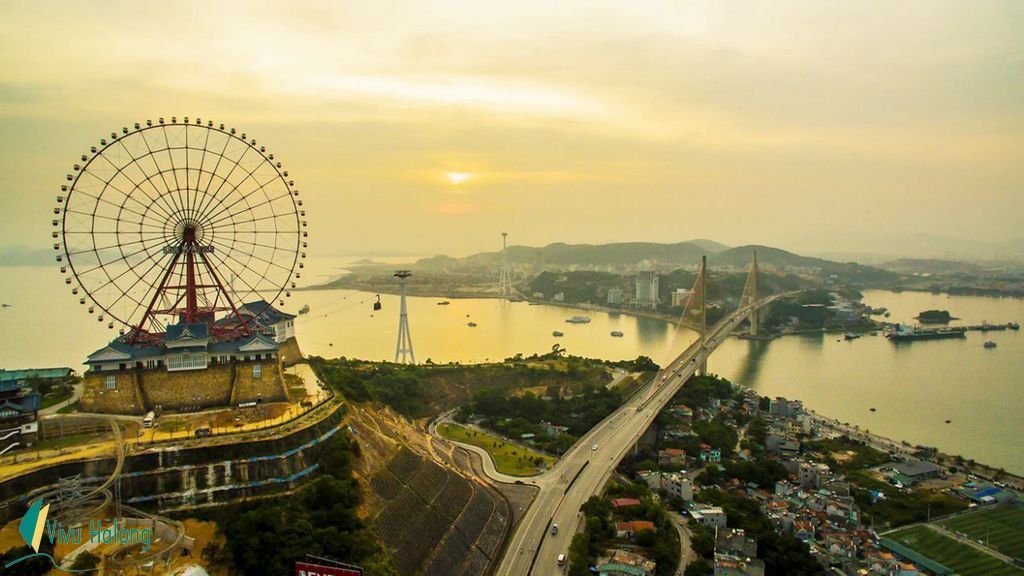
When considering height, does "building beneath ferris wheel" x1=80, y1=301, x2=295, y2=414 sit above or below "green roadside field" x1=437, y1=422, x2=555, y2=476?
above

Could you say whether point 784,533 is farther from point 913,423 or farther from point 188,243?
point 188,243

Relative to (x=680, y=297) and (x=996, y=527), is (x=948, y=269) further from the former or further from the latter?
(x=996, y=527)

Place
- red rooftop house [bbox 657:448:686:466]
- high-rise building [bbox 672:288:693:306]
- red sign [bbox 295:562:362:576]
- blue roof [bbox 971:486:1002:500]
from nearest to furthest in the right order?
red sign [bbox 295:562:362:576] → blue roof [bbox 971:486:1002:500] → red rooftop house [bbox 657:448:686:466] → high-rise building [bbox 672:288:693:306]

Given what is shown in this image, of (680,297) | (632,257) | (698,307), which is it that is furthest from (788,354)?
(632,257)

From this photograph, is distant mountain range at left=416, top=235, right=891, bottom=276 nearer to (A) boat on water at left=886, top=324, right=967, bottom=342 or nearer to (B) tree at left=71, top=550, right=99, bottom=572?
(A) boat on water at left=886, top=324, right=967, bottom=342

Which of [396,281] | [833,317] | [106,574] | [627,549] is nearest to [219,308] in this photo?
[106,574]

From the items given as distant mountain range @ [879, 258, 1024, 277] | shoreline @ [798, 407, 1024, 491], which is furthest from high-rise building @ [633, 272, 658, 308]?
distant mountain range @ [879, 258, 1024, 277]

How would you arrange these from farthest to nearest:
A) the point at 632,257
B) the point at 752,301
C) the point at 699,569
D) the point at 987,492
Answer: the point at 632,257 < the point at 752,301 < the point at 987,492 < the point at 699,569

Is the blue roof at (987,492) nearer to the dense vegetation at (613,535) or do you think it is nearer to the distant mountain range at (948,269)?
the dense vegetation at (613,535)
